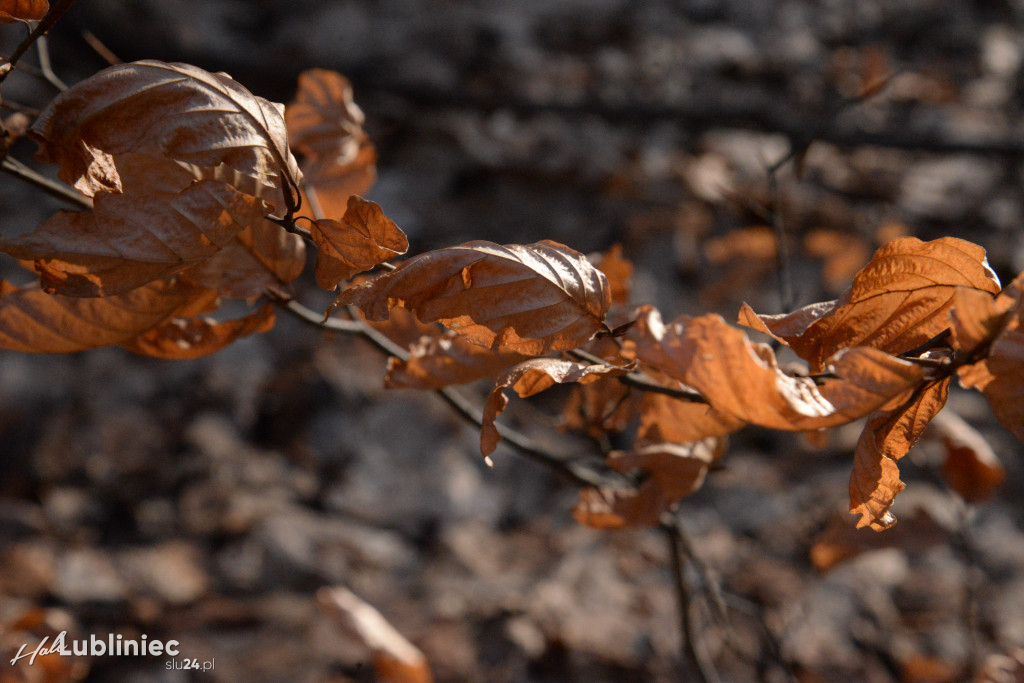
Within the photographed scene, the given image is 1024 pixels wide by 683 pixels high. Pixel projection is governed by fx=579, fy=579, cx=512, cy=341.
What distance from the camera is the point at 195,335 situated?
0.50 m

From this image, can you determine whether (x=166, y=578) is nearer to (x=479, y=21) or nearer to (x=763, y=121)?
(x=479, y=21)

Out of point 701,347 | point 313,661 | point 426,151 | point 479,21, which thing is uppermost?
point 701,347

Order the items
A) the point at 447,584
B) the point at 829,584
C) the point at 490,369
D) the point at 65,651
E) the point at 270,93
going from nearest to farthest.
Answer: the point at 490,369 → the point at 65,651 → the point at 447,584 → the point at 829,584 → the point at 270,93

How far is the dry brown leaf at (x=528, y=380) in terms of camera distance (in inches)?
13.6

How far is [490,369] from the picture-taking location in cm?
46

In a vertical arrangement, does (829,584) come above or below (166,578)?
below

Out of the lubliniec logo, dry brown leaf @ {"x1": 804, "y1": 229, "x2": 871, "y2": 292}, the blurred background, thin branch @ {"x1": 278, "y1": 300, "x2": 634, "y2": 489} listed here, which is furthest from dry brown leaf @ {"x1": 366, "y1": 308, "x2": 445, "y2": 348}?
dry brown leaf @ {"x1": 804, "y1": 229, "x2": 871, "y2": 292}

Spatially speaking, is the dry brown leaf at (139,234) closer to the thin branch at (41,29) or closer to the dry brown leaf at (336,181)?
the thin branch at (41,29)

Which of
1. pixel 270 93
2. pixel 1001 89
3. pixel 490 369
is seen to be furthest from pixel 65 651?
pixel 1001 89

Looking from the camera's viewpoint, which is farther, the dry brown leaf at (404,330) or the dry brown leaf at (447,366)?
the dry brown leaf at (404,330)

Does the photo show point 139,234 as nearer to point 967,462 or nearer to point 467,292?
point 467,292

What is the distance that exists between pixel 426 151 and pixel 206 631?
4.82 feet

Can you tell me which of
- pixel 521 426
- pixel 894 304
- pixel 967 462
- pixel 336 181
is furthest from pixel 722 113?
pixel 894 304

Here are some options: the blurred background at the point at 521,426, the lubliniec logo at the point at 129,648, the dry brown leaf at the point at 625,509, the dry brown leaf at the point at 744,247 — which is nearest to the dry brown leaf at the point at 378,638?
the blurred background at the point at 521,426
